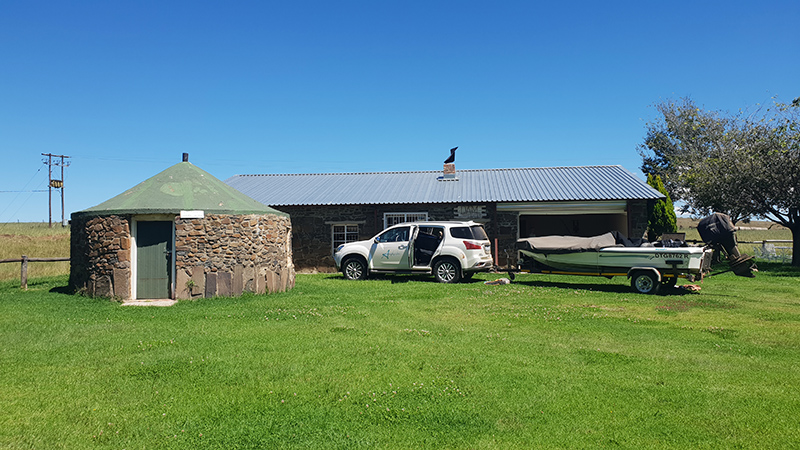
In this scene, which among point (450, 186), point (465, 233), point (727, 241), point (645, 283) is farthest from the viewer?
point (450, 186)

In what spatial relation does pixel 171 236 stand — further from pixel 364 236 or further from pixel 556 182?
pixel 556 182

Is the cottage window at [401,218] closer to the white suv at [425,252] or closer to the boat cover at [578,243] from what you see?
the white suv at [425,252]

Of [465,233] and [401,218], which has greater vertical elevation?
[401,218]

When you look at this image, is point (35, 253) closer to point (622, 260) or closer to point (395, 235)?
point (395, 235)

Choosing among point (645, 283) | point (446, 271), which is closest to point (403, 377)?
point (645, 283)

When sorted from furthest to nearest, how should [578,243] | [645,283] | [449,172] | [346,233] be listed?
[449,172], [346,233], [578,243], [645,283]

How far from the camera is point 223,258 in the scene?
13.0 m

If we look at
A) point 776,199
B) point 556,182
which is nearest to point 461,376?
point 556,182

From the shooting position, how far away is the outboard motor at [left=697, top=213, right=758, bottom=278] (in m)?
13.4

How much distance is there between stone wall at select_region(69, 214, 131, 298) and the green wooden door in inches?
11.0

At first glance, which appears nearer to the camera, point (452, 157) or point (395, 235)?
point (395, 235)

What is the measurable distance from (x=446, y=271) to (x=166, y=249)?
7.57 meters

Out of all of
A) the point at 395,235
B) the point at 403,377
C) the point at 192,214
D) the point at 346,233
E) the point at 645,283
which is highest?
the point at 192,214

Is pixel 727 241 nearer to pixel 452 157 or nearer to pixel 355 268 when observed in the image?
pixel 355 268
